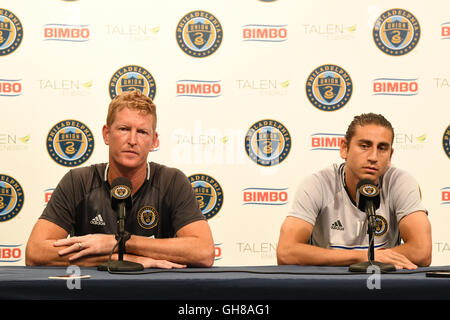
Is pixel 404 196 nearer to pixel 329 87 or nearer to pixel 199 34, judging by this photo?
pixel 329 87

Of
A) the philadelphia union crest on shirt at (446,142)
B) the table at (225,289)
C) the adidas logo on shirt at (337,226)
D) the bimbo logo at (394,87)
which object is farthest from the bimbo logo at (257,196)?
the table at (225,289)

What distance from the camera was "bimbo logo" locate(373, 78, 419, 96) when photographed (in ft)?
11.1

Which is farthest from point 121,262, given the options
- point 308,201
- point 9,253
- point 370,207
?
point 9,253

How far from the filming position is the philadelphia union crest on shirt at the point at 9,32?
3332mm

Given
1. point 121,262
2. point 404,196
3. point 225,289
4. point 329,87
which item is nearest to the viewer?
point 225,289

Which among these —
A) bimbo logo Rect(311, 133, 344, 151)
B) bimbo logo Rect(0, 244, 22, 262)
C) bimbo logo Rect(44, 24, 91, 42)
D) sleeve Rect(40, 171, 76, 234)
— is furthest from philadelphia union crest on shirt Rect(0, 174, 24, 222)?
bimbo logo Rect(311, 133, 344, 151)

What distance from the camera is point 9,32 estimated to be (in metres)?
3.34

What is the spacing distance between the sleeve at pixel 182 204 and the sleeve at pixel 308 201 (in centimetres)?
48

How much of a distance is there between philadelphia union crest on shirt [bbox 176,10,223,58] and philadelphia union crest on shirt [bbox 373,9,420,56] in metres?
1.09

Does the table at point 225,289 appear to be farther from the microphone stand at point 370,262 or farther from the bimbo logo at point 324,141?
the bimbo logo at point 324,141

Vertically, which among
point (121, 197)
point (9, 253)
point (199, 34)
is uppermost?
point (199, 34)

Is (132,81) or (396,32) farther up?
(396,32)

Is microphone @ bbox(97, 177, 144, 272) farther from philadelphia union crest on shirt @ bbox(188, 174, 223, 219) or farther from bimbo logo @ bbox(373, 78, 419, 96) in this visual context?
bimbo logo @ bbox(373, 78, 419, 96)

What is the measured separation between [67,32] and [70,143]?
0.75 metres
